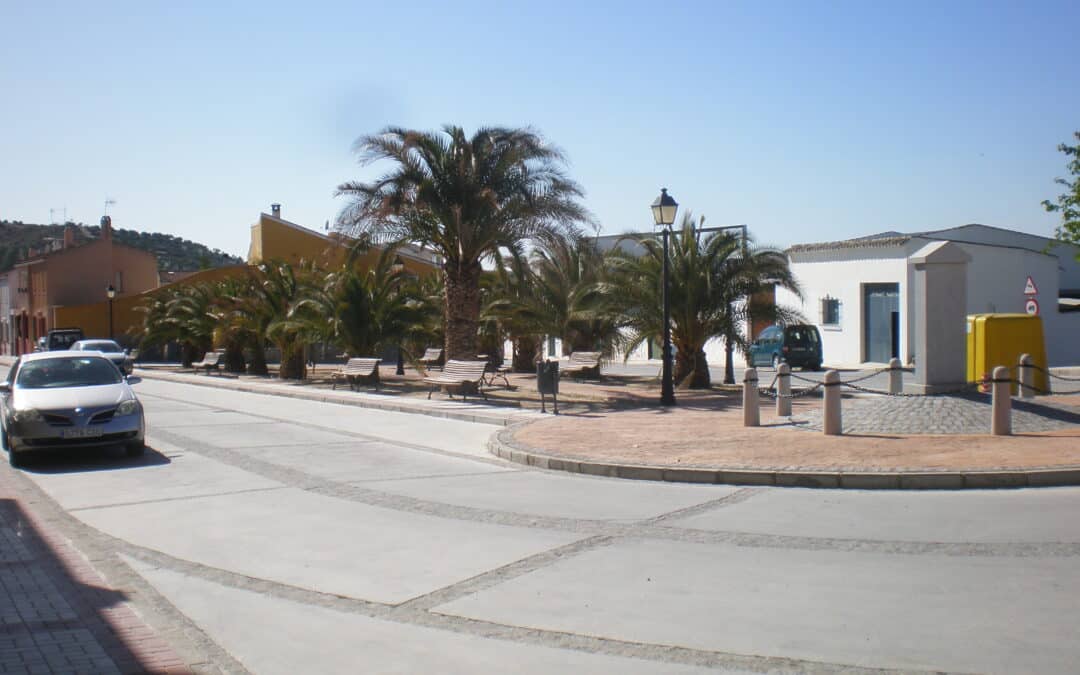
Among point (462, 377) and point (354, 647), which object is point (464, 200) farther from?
point (354, 647)

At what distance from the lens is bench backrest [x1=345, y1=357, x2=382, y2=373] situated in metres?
25.8

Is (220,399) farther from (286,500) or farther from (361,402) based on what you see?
(286,500)

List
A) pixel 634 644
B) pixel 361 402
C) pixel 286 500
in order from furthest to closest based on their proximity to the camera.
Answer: pixel 361 402, pixel 286 500, pixel 634 644

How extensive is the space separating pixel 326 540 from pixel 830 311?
109ft

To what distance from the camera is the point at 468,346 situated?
2423 cm

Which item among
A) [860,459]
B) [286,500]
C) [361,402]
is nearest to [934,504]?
[860,459]

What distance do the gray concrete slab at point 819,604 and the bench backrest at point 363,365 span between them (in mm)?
18606

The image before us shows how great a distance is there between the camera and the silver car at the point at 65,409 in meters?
12.7

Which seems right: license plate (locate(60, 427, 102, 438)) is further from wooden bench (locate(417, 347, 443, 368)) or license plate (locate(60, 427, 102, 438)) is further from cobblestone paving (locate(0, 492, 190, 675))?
wooden bench (locate(417, 347, 443, 368))

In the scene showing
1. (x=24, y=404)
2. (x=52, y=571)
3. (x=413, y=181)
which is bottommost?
(x=52, y=571)

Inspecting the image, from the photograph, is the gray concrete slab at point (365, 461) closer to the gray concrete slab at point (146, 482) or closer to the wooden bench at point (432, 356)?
the gray concrete slab at point (146, 482)

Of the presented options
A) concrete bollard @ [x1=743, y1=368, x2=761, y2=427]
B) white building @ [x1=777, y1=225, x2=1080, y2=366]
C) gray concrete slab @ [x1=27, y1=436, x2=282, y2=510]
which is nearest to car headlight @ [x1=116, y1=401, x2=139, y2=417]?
gray concrete slab @ [x1=27, y1=436, x2=282, y2=510]

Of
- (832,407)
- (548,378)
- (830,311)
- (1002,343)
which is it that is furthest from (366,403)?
(830,311)

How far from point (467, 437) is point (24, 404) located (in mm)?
6764
